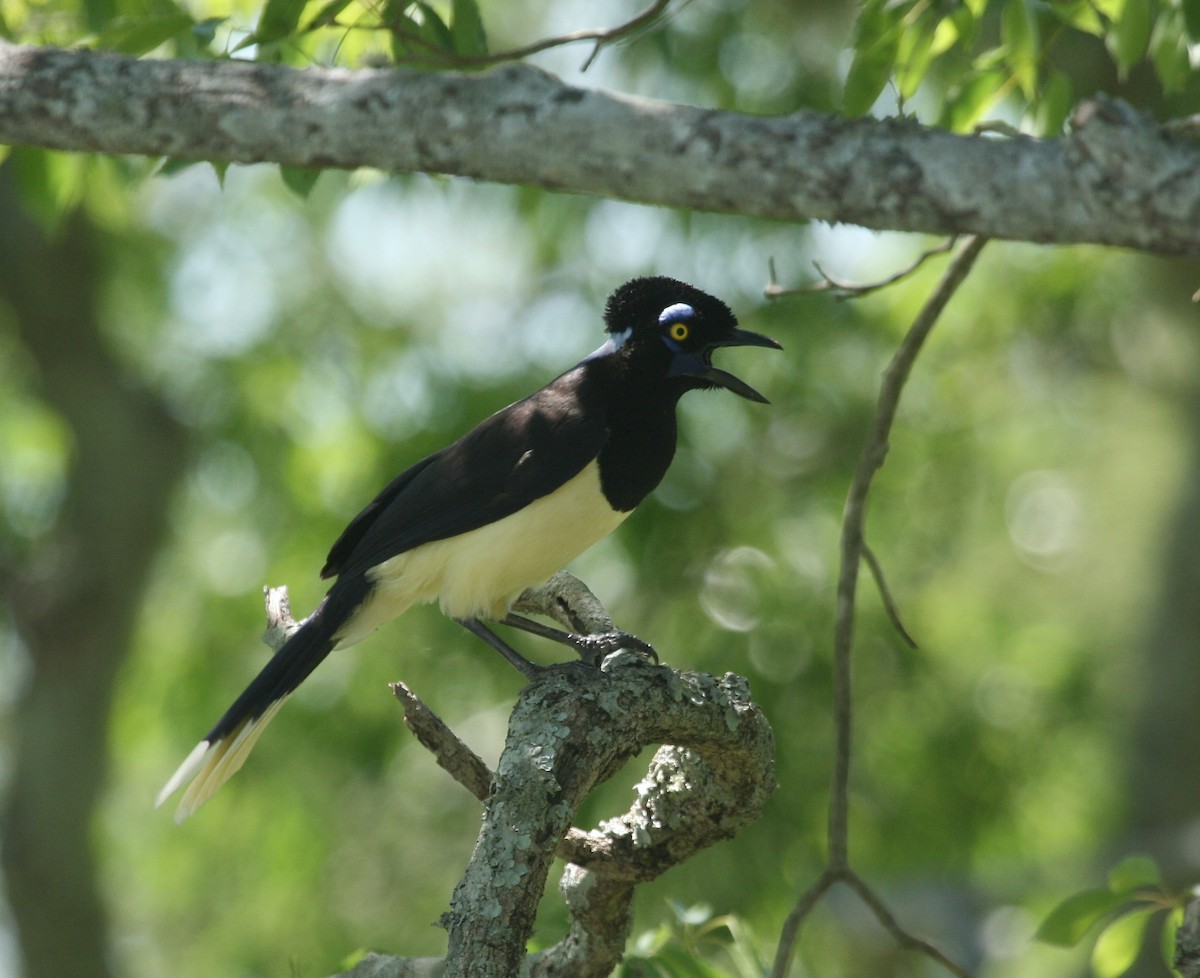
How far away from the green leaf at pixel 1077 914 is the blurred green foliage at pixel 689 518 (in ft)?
10.5

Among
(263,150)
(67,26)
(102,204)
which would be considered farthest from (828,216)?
(102,204)

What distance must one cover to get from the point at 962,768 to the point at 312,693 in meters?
4.95

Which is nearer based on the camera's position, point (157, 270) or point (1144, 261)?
point (1144, 261)

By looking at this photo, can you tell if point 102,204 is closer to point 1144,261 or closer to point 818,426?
point 818,426

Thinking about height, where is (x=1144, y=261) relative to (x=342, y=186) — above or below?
below

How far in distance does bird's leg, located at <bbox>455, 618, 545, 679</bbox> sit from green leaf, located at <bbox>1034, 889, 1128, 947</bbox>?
5.59ft

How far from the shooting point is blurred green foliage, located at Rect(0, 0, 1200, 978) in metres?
9.09

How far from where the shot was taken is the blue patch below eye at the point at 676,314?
15.9 ft

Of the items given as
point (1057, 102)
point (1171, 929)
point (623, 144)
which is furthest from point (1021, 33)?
point (1171, 929)

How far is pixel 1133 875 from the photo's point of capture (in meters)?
3.57

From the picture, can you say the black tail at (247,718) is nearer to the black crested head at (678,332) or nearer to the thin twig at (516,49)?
the black crested head at (678,332)

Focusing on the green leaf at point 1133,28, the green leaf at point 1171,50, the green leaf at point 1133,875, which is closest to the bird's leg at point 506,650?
the green leaf at point 1133,875

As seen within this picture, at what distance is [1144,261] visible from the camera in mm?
10977

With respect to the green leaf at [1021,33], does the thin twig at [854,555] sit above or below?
below
